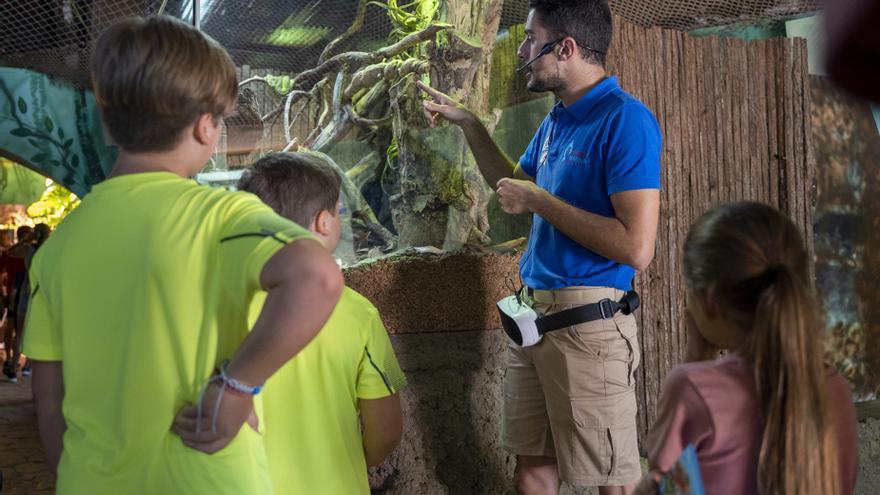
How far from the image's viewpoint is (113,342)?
62.6 inches

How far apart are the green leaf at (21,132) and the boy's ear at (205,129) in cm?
461

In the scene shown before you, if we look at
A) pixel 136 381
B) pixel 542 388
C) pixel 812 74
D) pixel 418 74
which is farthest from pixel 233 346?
pixel 812 74

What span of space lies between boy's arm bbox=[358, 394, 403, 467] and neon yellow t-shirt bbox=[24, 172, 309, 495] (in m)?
0.70

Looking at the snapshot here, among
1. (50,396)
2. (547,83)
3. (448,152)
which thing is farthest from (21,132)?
(50,396)

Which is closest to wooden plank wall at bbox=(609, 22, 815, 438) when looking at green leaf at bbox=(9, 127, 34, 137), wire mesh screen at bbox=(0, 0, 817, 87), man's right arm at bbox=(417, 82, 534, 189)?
wire mesh screen at bbox=(0, 0, 817, 87)

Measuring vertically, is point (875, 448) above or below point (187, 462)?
below

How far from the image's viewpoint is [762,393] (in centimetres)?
178

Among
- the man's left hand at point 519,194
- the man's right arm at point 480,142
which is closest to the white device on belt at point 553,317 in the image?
the man's left hand at point 519,194

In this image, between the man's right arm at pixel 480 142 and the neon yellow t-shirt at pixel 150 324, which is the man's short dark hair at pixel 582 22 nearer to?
the man's right arm at pixel 480 142

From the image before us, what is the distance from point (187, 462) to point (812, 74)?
5.57 metres

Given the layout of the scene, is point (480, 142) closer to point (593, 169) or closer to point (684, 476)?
point (593, 169)

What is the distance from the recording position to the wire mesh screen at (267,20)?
4.35 metres

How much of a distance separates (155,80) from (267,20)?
3.00 m

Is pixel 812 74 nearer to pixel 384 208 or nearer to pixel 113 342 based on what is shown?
pixel 384 208
